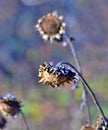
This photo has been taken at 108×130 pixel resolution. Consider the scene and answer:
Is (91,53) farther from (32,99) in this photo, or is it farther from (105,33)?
(32,99)

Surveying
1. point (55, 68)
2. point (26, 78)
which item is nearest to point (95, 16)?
point (26, 78)

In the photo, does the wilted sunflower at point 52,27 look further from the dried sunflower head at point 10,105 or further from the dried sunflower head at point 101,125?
the dried sunflower head at point 101,125

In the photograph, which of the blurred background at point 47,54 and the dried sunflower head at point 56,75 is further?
the blurred background at point 47,54

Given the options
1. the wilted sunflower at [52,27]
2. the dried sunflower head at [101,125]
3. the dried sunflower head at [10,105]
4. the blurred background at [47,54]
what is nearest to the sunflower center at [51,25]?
the wilted sunflower at [52,27]

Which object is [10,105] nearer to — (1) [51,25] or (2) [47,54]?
(1) [51,25]

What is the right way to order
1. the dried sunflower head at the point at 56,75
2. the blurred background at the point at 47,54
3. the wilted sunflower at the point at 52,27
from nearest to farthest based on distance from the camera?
the dried sunflower head at the point at 56,75 → the wilted sunflower at the point at 52,27 → the blurred background at the point at 47,54

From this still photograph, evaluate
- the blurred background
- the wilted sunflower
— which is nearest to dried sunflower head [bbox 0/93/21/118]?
the wilted sunflower

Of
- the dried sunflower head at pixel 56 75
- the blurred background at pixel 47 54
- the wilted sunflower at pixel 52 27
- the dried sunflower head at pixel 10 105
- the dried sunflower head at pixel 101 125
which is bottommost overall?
the dried sunflower head at pixel 101 125

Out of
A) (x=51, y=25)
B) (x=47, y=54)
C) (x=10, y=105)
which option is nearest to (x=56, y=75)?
(x=10, y=105)
